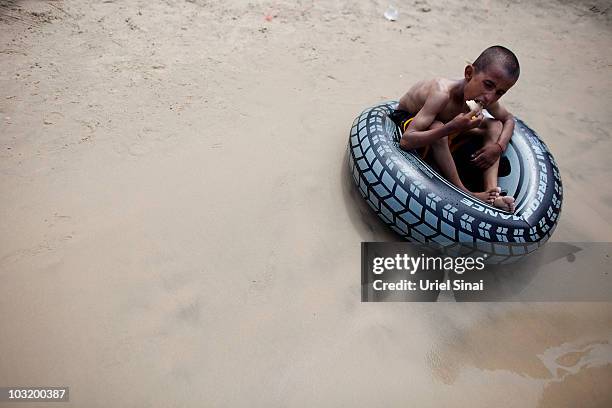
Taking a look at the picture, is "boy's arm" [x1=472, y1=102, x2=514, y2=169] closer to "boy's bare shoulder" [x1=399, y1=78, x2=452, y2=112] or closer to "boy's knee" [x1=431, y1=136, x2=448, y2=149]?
"boy's knee" [x1=431, y1=136, x2=448, y2=149]

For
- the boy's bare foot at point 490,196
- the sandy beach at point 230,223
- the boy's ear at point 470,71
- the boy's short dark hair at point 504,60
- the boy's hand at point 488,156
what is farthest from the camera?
the boy's hand at point 488,156

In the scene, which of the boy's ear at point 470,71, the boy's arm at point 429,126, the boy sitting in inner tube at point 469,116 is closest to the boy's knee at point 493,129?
the boy sitting in inner tube at point 469,116

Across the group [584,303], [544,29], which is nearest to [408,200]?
[584,303]

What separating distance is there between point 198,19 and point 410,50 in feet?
7.10

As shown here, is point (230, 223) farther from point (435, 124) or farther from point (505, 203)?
point (505, 203)

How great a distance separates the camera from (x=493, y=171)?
2.59 m

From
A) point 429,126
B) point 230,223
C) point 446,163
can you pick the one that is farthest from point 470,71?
point 230,223

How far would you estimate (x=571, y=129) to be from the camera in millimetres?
3562

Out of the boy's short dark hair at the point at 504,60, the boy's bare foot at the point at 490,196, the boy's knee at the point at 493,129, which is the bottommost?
the boy's bare foot at the point at 490,196

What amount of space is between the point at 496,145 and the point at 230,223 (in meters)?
1.75

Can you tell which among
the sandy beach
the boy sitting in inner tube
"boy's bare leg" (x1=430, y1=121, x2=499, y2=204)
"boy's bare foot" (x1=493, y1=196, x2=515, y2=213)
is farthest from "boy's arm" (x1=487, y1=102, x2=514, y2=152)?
the sandy beach

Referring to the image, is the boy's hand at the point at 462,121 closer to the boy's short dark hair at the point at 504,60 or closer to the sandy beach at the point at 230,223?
the boy's short dark hair at the point at 504,60

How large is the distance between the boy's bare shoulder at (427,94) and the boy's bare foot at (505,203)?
0.65 meters

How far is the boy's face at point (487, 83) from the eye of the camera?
7.09ft
